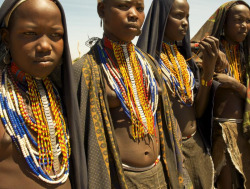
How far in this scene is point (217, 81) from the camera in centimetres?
323

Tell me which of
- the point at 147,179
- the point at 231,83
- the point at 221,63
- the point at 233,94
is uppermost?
the point at 221,63

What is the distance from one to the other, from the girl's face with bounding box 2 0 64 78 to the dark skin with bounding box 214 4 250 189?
2246 millimetres

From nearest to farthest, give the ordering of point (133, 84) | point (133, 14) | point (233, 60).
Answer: point (133, 14) < point (133, 84) < point (233, 60)

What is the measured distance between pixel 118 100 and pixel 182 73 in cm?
114

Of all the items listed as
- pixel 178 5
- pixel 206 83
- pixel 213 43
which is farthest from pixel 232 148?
pixel 178 5

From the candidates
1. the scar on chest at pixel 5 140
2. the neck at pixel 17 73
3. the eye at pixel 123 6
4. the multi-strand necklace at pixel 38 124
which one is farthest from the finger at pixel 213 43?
the scar on chest at pixel 5 140

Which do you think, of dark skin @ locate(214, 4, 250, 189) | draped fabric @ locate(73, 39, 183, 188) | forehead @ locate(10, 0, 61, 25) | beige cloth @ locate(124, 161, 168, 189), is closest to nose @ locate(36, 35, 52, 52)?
forehead @ locate(10, 0, 61, 25)

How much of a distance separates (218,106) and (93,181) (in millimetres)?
2008

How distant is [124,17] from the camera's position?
227 centimetres

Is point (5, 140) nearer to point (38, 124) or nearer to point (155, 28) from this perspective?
point (38, 124)

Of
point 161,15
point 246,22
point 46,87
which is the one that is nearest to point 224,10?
point 246,22

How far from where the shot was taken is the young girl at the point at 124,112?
6.91ft

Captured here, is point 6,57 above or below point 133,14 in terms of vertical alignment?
below

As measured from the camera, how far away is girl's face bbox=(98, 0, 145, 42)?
2.27 meters
